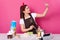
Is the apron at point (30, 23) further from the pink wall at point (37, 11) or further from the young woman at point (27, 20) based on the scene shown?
the pink wall at point (37, 11)

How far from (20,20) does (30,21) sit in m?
0.08

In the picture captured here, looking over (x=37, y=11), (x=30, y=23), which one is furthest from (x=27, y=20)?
(x=37, y=11)

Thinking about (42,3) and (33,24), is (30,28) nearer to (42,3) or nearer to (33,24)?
(33,24)

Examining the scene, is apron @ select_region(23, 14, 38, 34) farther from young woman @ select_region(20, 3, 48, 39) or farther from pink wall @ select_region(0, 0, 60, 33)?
pink wall @ select_region(0, 0, 60, 33)

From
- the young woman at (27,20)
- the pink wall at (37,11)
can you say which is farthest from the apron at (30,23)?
the pink wall at (37,11)

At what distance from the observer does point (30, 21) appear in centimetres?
124

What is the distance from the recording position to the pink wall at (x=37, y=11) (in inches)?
52.4

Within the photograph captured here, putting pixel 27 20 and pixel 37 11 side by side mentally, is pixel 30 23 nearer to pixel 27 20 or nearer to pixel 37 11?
pixel 27 20

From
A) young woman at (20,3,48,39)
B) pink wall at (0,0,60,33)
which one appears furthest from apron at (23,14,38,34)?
pink wall at (0,0,60,33)

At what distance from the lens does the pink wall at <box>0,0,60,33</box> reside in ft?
4.37

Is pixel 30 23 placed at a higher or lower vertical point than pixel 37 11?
lower

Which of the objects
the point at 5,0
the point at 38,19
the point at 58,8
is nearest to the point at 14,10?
the point at 5,0

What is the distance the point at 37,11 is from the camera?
1344 mm

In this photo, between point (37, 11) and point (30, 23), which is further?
point (37, 11)
